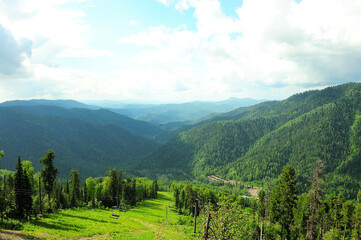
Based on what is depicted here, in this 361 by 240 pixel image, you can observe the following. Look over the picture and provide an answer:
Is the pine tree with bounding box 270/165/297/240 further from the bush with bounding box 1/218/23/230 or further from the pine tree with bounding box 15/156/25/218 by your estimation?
the pine tree with bounding box 15/156/25/218

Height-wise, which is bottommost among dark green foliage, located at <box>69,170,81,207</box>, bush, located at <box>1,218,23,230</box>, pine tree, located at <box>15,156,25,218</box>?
dark green foliage, located at <box>69,170,81,207</box>

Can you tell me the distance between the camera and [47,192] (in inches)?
2370

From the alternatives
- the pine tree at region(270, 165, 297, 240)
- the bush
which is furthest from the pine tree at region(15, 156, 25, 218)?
the pine tree at region(270, 165, 297, 240)

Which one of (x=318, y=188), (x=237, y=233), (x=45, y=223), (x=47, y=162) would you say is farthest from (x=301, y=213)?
(x=47, y=162)

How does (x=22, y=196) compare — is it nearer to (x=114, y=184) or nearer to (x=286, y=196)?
(x=114, y=184)

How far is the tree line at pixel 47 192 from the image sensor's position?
148ft

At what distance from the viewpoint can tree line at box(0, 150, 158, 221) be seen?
4503 centimetres

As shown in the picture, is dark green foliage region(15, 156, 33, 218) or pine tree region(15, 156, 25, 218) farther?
dark green foliage region(15, 156, 33, 218)

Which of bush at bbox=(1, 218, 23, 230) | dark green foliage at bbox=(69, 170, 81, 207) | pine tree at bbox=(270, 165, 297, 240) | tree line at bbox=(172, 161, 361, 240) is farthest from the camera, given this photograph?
dark green foliage at bbox=(69, 170, 81, 207)

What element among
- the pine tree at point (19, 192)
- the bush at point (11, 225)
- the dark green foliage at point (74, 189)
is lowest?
the dark green foliage at point (74, 189)

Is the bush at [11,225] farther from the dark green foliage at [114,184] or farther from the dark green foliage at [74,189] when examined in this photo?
the dark green foliage at [114,184]

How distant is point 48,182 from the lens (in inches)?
2287

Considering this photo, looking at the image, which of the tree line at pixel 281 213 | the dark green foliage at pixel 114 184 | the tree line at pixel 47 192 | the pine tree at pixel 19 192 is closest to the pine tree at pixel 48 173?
the tree line at pixel 47 192

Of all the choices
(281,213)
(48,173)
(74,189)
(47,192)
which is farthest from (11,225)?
(281,213)
